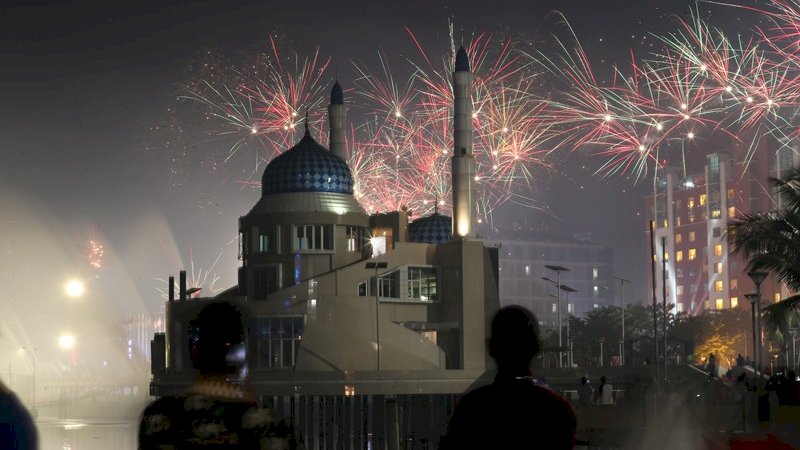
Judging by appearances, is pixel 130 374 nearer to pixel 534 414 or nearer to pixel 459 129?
pixel 459 129

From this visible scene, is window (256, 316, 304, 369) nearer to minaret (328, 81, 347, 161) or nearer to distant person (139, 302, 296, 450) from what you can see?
minaret (328, 81, 347, 161)

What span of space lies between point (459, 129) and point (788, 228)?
35.8 meters

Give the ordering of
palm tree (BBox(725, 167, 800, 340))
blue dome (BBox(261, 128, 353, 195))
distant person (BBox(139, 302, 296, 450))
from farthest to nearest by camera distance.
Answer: blue dome (BBox(261, 128, 353, 195)) < palm tree (BBox(725, 167, 800, 340)) < distant person (BBox(139, 302, 296, 450))

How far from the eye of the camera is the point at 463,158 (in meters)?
86.9

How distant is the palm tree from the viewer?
173ft

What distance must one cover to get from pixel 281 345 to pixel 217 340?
76.1m

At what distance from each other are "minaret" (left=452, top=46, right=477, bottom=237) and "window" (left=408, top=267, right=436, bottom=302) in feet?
10.7

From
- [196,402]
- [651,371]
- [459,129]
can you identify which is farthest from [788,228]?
[196,402]

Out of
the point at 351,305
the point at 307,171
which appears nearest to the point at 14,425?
the point at 351,305

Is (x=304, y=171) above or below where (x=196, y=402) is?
above

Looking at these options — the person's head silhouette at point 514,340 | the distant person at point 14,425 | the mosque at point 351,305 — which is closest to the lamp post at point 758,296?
the mosque at point 351,305

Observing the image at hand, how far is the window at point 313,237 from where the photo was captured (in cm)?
9019

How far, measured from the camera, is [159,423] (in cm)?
796

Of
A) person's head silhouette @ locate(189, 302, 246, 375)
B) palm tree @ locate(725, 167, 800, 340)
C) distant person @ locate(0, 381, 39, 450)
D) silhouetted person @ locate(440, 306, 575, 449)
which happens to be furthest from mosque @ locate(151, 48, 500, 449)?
distant person @ locate(0, 381, 39, 450)
